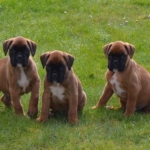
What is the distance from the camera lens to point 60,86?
831cm

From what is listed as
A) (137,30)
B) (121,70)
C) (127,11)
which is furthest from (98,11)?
(121,70)

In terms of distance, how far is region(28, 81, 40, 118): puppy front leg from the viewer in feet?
28.3

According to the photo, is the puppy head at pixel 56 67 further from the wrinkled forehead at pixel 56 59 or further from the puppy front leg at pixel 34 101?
the puppy front leg at pixel 34 101

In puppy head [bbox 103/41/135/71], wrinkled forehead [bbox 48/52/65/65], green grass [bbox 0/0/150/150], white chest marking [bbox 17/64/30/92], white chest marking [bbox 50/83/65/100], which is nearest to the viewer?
green grass [bbox 0/0/150/150]

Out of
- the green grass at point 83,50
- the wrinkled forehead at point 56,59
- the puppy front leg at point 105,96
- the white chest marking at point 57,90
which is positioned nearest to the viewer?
the green grass at point 83,50

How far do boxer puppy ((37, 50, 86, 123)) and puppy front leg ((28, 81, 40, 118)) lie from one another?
0.80 feet

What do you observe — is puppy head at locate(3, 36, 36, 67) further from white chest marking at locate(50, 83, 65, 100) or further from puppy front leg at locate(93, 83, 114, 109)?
puppy front leg at locate(93, 83, 114, 109)

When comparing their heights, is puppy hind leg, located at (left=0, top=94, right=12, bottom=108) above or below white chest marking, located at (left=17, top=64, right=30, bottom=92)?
below

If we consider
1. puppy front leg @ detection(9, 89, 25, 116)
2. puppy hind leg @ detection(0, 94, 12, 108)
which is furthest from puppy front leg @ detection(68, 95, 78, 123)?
puppy hind leg @ detection(0, 94, 12, 108)

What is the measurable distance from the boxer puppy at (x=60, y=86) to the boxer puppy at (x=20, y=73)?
0.29m

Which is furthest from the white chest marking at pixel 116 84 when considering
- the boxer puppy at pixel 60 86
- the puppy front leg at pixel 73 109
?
the puppy front leg at pixel 73 109

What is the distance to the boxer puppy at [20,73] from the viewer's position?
27.3ft

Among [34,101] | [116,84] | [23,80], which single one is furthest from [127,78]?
[23,80]

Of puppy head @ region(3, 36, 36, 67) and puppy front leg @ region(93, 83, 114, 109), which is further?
puppy front leg @ region(93, 83, 114, 109)
